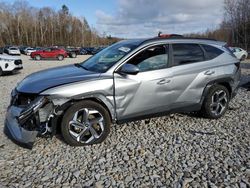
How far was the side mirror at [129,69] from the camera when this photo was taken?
160 inches

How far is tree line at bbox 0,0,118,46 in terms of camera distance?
72.2m

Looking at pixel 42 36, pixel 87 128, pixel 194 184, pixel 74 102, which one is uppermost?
pixel 42 36

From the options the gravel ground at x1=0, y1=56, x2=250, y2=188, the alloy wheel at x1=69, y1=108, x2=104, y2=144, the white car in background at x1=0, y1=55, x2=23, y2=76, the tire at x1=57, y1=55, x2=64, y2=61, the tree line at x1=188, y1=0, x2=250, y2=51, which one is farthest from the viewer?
the tree line at x1=188, y1=0, x2=250, y2=51

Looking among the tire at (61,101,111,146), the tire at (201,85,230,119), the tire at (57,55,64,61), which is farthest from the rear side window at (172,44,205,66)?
the tire at (57,55,64,61)

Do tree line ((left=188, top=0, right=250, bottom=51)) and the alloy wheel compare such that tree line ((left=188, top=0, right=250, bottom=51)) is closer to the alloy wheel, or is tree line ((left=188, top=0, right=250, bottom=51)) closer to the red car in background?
the red car in background

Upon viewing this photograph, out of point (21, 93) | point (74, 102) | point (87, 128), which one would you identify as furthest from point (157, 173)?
point (21, 93)

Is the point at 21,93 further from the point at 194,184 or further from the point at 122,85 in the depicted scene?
the point at 194,184

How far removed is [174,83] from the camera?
4.56m

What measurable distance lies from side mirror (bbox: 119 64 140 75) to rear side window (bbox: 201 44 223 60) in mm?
1745

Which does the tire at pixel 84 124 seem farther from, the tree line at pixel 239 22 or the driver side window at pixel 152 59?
the tree line at pixel 239 22

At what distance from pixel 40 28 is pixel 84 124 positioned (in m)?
78.3

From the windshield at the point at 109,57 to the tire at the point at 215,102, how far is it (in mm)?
1821

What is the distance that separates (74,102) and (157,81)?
145 centimetres

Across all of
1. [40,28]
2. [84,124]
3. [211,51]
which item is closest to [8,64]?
[84,124]
